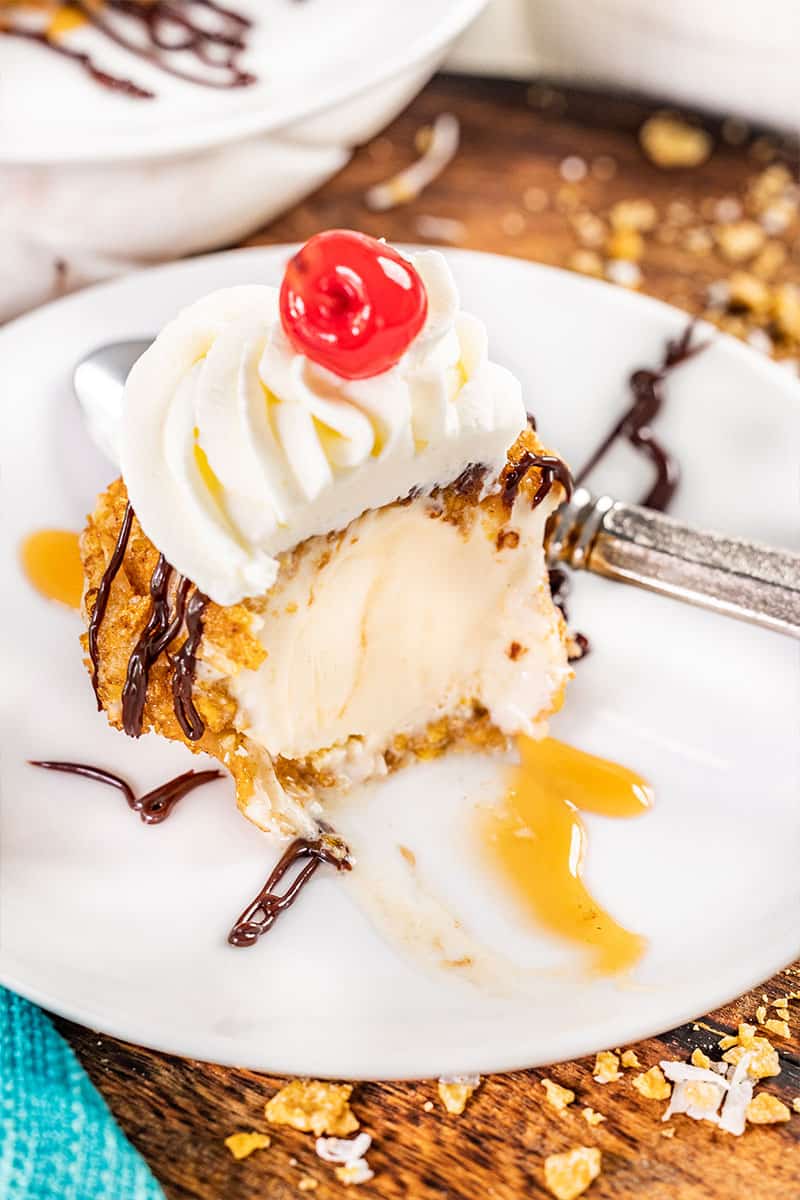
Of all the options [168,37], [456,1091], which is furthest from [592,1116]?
[168,37]

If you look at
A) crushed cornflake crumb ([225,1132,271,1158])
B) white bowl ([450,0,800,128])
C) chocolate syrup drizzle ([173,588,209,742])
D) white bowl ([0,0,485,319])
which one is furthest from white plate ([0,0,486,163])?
crushed cornflake crumb ([225,1132,271,1158])

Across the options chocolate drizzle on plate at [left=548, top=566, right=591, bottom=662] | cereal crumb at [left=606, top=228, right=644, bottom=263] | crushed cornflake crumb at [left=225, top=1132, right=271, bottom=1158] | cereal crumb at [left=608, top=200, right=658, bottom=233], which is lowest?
crushed cornflake crumb at [left=225, top=1132, right=271, bottom=1158]

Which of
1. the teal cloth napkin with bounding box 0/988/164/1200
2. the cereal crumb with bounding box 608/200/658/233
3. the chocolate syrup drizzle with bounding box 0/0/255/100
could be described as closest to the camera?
the teal cloth napkin with bounding box 0/988/164/1200

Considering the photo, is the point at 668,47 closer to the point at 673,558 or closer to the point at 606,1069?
the point at 673,558

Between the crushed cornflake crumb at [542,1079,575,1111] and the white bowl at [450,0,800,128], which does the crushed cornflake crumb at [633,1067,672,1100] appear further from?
the white bowl at [450,0,800,128]

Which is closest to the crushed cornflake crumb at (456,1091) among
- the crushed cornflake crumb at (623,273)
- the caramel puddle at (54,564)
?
the caramel puddle at (54,564)

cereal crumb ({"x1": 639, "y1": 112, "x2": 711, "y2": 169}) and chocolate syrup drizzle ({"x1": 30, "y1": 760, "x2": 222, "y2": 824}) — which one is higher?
cereal crumb ({"x1": 639, "y1": 112, "x2": 711, "y2": 169})

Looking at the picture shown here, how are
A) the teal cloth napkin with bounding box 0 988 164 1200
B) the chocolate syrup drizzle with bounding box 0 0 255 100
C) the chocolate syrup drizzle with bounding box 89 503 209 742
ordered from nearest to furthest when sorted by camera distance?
the teal cloth napkin with bounding box 0 988 164 1200
the chocolate syrup drizzle with bounding box 89 503 209 742
the chocolate syrup drizzle with bounding box 0 0 255 100

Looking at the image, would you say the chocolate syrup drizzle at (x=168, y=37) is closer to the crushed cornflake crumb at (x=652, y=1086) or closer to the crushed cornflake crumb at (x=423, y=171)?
the crushed cornflake crumb at (x=423, y=171)
